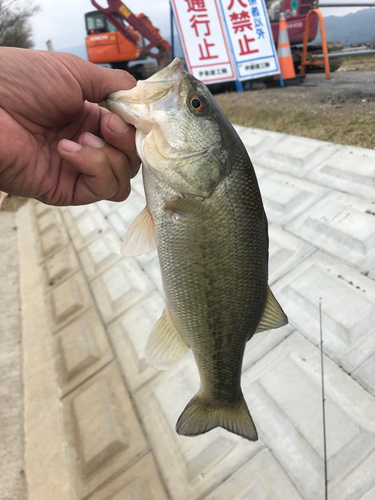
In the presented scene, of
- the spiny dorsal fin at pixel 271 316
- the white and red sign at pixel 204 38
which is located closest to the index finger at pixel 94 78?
the spiny dorsal fin at pixel 271 316

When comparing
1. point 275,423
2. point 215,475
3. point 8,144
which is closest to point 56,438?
point 215,475

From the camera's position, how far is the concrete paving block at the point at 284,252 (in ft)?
9.33

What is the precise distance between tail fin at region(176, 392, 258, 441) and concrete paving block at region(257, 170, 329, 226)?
207cm

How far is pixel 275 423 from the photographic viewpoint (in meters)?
2.10

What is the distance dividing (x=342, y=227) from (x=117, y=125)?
2112 millimetres

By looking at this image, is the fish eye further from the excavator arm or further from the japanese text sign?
the excavator arm

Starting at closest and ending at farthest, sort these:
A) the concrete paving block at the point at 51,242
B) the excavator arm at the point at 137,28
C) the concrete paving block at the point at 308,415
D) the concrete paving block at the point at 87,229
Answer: the concrete paving block at the point at 308,415 → the concrete paving block at the point at 87,229 → the concrete paving block at the point at 51,242 → the excavator arm at the point at 137,28

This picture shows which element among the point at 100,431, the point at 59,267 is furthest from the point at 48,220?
the point at 100,431

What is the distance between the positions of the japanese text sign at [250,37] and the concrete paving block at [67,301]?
499 cm

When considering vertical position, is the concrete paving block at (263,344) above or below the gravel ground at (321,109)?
below

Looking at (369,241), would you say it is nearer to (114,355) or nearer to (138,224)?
(138,224)

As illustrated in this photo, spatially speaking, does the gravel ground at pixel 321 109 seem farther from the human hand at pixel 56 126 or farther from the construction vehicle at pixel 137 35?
the human hand at pixel 56 126

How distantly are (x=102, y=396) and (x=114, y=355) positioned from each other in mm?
377

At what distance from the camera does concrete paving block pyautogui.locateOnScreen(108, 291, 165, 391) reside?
2.74 m
